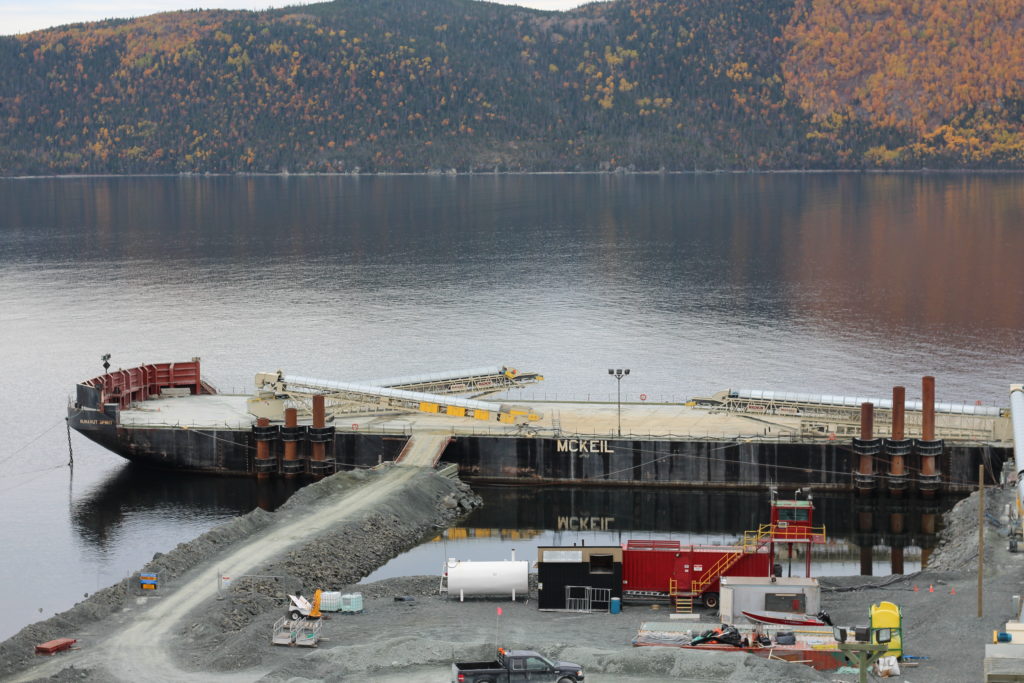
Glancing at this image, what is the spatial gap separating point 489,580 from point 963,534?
86.1ft

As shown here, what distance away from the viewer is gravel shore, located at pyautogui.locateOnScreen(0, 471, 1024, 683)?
5372 centimetres

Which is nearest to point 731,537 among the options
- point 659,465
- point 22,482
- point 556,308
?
point 659,465

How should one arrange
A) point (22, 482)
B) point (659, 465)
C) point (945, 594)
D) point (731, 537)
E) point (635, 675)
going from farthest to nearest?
point (22, 482)
point (659, 465)
point (731, 537)
point (945, 594)
point (635, 675)

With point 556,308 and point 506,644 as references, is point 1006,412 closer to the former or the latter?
point 506,644

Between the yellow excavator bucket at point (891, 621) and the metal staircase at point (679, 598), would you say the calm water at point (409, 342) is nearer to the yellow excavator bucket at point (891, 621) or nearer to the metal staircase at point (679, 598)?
the metal staircase at point (679, 598)

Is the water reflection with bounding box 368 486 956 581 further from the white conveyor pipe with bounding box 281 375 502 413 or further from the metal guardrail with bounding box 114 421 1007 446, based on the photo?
the white conveyor pipe with bounding box 281 375 502 413

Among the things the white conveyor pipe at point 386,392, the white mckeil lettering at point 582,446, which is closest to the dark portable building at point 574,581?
the white mckeil lettering at point 582,446

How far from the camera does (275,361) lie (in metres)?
138

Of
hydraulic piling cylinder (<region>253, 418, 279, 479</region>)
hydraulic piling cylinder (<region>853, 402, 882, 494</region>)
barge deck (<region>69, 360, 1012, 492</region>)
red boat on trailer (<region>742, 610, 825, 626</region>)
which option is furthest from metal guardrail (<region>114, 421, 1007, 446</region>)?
red boat on trailer (<region>742, 610, 825, 626</region>)

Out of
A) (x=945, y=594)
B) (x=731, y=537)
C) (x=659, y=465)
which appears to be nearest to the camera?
(x=945, y=594)

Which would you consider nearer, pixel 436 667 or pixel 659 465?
pixel 436 667

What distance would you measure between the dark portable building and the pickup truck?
1283cm

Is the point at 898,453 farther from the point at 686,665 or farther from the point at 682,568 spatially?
the point at 686,665

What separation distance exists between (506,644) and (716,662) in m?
7.70
